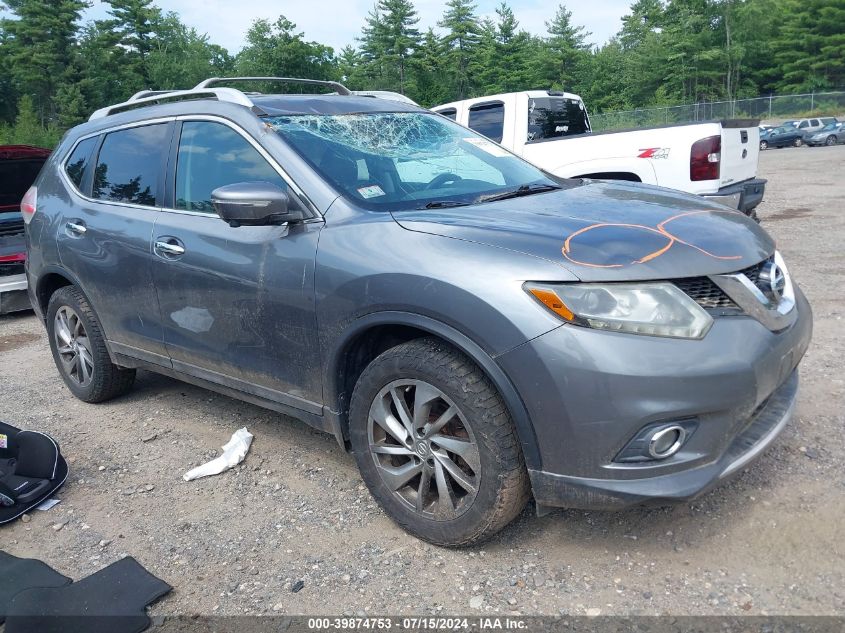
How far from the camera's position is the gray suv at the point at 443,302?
7.95 feet

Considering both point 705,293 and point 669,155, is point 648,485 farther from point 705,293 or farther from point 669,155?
point 669,155

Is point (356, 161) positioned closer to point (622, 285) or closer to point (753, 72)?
point (622, 285)

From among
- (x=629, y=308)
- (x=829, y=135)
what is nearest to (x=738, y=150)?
(x=629, y=308)

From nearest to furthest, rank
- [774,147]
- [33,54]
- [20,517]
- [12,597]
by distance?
[12,597] < [20,517] < [774,147] < [33,54]

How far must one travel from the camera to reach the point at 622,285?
95.9 inches

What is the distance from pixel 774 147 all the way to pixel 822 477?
1568 inches

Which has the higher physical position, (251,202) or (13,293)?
(251,202)

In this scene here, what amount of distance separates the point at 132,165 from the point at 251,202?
161 centimetres

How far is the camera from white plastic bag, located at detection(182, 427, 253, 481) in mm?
3787

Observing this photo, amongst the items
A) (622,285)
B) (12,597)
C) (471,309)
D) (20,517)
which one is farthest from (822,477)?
(20,517)

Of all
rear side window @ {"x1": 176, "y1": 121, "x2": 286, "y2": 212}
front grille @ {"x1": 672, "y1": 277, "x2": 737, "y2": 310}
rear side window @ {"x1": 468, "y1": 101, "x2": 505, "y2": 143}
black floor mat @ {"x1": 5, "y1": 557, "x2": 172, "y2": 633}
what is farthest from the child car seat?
rear side window @ {"x1": 468, "y1": 101, "x2": 505, "y2": 143}

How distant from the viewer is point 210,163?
3695 millimetres

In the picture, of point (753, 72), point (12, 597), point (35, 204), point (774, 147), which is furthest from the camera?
point (753, 72)

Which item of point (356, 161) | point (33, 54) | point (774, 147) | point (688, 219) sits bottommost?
point (774, 147)
